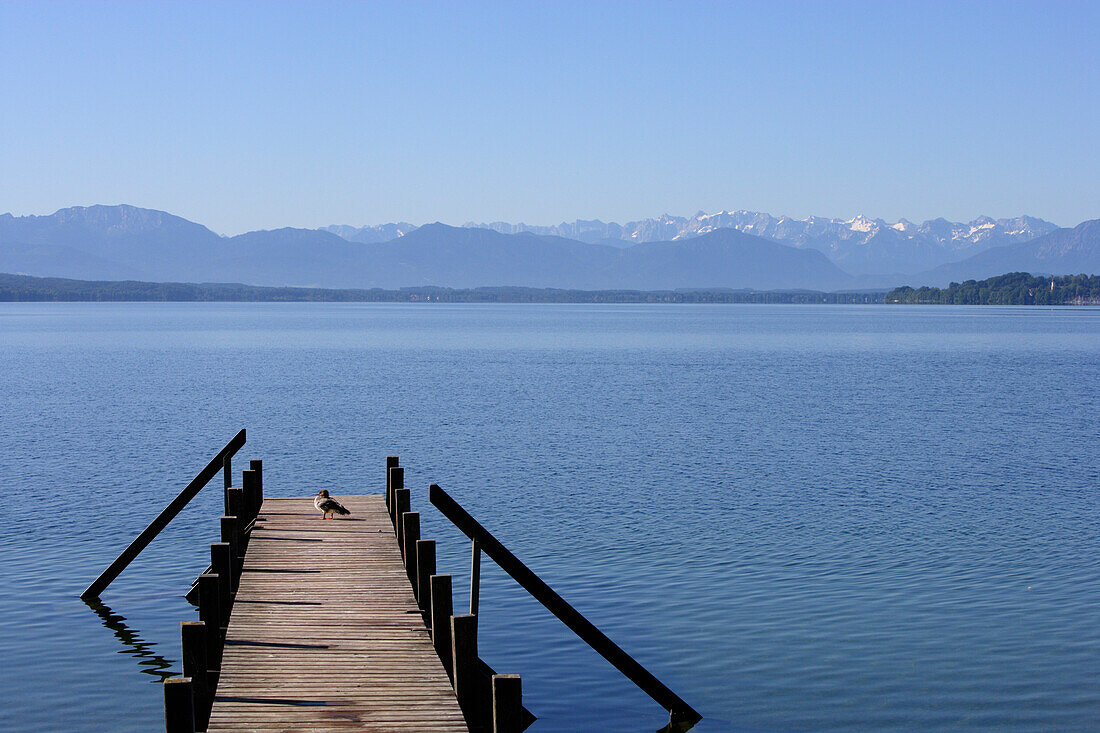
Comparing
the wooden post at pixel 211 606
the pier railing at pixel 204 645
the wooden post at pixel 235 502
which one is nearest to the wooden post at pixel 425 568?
the pier railing at pixel 204 645

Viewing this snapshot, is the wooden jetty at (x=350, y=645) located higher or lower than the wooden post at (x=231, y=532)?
lower

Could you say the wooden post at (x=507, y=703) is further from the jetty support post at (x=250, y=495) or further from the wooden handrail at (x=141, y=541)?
the wooden handrail at (x=141, y=541)

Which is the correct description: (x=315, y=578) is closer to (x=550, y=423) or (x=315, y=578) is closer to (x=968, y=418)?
(x=550, y=423)

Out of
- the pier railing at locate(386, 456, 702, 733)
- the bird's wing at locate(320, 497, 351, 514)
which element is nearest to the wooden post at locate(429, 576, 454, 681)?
the pier railing at locate(386, 456, 702, 733)

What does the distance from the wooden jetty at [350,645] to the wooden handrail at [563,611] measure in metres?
0.02

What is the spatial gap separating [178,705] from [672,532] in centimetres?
1797

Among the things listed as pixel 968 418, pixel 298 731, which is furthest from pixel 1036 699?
pixel 968 418

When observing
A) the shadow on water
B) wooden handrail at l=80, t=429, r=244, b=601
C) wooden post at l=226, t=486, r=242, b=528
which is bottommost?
the shadow on water

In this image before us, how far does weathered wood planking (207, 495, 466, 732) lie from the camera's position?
37.5 feet

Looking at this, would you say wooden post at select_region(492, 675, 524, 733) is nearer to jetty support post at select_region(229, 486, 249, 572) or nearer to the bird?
jetty support post at select_region(229, 486, 249, 572)

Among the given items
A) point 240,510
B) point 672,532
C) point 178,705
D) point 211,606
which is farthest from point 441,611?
point 672,532

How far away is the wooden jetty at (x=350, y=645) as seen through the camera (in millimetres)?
11344

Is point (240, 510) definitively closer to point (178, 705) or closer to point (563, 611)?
point (563, 611)

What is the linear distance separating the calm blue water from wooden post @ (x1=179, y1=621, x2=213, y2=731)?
4.34 metres
